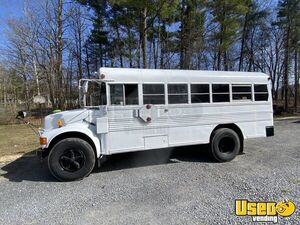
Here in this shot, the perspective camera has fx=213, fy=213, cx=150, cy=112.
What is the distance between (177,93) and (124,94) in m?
1.25

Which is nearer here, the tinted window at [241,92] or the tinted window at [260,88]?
the tinted window at [241,92]

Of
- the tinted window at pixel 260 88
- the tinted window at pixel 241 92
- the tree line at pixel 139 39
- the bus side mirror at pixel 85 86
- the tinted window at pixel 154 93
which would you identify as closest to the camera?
the tinted window at pixel 154 93

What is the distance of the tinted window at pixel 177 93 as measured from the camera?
489 centimetres

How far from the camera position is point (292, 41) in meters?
20.4

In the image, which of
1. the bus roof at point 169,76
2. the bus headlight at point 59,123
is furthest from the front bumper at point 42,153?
the bus roof at point 169,76

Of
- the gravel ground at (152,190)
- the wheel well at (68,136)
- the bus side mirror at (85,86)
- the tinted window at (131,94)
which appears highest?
the bus side mirror at (85,86)

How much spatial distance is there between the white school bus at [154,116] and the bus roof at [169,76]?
2 centimetres

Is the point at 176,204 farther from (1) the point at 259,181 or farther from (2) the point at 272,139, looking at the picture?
(2) the point at 272,139

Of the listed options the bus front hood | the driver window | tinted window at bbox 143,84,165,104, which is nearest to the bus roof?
tinted window at bbox 143,84,165,104

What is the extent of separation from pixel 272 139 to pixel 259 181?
4447mm

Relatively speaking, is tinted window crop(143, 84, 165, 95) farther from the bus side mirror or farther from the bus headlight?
the bus headlight

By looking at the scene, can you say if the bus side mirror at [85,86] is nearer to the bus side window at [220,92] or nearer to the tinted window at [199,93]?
the tinted window at [199,93]

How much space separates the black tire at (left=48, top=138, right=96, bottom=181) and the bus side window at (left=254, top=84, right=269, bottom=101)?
437 cm

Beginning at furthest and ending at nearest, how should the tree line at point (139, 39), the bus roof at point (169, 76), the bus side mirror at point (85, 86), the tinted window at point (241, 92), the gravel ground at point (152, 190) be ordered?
1. the tree line at point (139, 39)
2. the tinted window at point (241, 92)
3. the bus side mirror at point (85, 86)
4. the bus roof at point (169, 76)
5. the gravel ground at point (152, 190)
